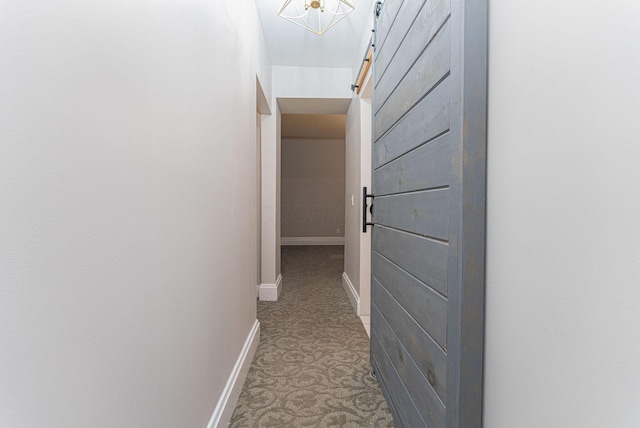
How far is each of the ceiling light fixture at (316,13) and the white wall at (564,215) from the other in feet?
5.79

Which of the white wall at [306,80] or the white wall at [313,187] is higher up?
the white wall at [306,80]

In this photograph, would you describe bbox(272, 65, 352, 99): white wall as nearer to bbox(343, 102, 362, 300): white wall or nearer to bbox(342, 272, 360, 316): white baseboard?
bbox(343, 102, 362, 300): white wall

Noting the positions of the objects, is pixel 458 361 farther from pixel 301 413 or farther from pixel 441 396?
pixel 301 413

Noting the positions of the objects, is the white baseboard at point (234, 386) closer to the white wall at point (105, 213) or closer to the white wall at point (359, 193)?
the white wall at point (105, 213)

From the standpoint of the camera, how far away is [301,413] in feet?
5.30

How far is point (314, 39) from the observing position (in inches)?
110

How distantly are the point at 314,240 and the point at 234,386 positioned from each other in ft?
19.6

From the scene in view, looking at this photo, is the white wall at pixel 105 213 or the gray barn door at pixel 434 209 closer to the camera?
the white wall at pixel 105 213

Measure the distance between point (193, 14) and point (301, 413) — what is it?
5.83 ft

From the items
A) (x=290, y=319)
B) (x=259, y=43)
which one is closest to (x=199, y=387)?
(x=290, y=319)

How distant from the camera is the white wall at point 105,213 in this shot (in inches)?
18.6

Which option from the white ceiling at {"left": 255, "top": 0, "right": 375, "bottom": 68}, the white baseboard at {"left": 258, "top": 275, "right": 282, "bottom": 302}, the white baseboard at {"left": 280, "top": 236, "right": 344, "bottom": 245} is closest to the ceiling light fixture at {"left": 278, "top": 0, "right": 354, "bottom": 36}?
the white ceiling at {"left": 255, "top": 0, "right": 375, "bottom": 68}

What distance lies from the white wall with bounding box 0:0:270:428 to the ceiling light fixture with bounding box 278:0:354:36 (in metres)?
1.27

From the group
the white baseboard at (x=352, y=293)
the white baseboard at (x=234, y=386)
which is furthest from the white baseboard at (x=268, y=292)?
the white baseboard at (x=234, y=386)
